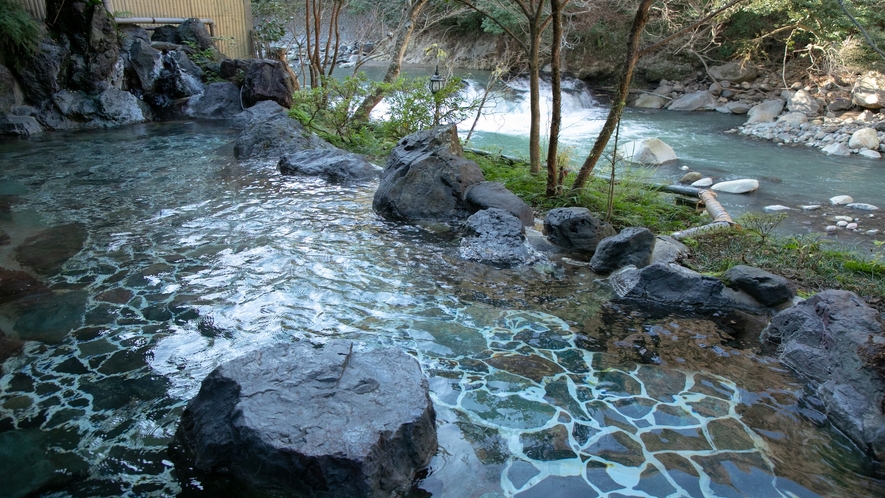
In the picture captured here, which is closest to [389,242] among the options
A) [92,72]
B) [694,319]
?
[694,319]

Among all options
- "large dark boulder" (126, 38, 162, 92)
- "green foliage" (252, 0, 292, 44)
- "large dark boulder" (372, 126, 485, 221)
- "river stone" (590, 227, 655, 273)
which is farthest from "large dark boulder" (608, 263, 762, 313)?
"green foliage" (252, 0, 292, 44)

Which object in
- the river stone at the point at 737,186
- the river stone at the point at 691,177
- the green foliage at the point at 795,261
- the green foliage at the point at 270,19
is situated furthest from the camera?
the green foliage at the point at 270,19

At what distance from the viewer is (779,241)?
5961 mm

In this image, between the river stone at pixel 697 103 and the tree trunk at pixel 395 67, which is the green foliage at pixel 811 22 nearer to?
the river stone at pixel 697 103

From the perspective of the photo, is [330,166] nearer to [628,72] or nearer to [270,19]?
[628,72]

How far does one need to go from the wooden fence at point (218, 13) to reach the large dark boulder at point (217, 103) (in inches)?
107

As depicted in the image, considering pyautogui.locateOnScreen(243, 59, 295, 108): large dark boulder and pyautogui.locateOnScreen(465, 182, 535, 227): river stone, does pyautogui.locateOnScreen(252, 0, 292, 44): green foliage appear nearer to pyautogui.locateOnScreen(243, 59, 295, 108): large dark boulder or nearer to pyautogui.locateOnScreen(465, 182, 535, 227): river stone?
pyautogui.locateOnScreen(243, 59, 295, 108): large dark boulder

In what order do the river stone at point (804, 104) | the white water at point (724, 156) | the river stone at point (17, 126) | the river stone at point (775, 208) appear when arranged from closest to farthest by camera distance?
the river stone at point (775, 208) → the white water at point (724, 156) → the river stone at point (17, 126) → the river stone at point (804, 104)

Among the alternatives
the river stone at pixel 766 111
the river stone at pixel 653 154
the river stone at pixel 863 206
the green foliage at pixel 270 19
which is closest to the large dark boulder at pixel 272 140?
the river stone at pixel 653 154

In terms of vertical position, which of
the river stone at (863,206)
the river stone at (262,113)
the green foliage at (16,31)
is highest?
the green foliage at (16,31)

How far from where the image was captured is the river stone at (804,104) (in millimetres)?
16500

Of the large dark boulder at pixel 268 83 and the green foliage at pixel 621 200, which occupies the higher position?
the large dark boulder at pixel 268 83

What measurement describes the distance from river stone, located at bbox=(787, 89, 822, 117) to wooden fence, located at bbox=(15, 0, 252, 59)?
1627cm

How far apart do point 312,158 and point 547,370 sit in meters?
6.02
